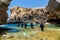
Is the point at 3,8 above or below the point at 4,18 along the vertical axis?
above

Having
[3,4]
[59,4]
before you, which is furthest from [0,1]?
[59,4]

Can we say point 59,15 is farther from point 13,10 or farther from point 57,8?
point 13,10

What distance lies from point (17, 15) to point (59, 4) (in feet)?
435

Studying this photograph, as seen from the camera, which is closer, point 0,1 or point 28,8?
point 0,1

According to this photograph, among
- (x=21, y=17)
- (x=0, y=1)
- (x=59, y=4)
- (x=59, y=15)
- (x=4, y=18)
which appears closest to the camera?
(x=0, y=1)

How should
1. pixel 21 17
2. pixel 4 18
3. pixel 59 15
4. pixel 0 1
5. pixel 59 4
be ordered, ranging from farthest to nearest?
pixel 21 17
pixel 59 15
pixel 59 4
pixel 4 18
pixel 0 1

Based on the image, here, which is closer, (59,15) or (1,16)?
(1,16)

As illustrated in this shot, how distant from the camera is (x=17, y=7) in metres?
186

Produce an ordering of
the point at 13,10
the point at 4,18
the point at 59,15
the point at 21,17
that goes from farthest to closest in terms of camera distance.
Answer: the point at 13,10 < the point at 21,17 < the point at 59,15 < the point at 4,18

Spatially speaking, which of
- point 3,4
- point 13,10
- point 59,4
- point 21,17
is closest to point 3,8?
point 3,4

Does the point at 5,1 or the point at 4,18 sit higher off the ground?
the point at 5,1

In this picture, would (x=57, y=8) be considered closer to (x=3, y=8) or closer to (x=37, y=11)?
(x=3, y=8)

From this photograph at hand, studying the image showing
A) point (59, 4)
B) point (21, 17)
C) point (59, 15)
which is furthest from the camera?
point (21, 17)

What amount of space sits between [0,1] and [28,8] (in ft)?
495
